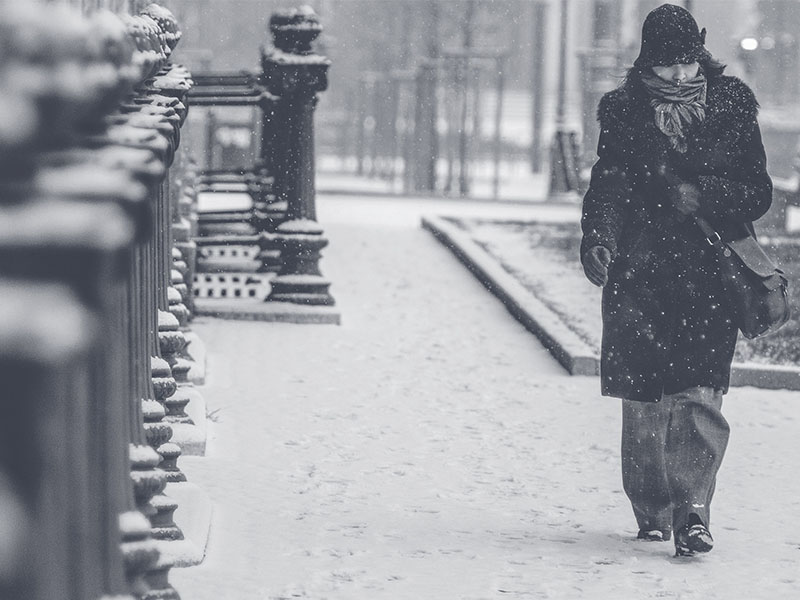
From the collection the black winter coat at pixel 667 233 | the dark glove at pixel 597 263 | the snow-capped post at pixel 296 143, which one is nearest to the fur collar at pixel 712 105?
the black winter coat at pixel 667 233

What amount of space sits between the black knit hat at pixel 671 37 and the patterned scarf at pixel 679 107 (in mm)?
70

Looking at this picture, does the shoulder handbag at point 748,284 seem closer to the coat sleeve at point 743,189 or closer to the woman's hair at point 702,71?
the coat sleeve at point 743,189

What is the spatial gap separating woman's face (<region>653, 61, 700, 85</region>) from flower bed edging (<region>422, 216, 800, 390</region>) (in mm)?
3679

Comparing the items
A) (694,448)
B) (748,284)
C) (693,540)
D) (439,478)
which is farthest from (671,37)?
(439,478)

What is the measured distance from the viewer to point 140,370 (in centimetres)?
423

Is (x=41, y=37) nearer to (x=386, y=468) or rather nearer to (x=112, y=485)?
(x=112, y=485)

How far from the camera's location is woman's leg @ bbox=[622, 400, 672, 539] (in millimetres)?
5520

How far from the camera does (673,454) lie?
5.46m

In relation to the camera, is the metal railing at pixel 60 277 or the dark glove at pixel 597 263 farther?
the dark glove at pixel 597 263

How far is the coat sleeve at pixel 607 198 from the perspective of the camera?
5.55 meters

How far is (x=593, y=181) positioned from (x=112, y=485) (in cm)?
322

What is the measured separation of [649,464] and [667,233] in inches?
27.3

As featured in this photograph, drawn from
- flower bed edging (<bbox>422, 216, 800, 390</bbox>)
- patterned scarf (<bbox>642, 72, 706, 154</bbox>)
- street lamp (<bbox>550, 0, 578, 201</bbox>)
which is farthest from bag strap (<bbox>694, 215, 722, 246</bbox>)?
street lamp (<bbox>550, 0, 578, 201</bbox>)

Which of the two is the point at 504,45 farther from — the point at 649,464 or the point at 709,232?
the point at 649,464
